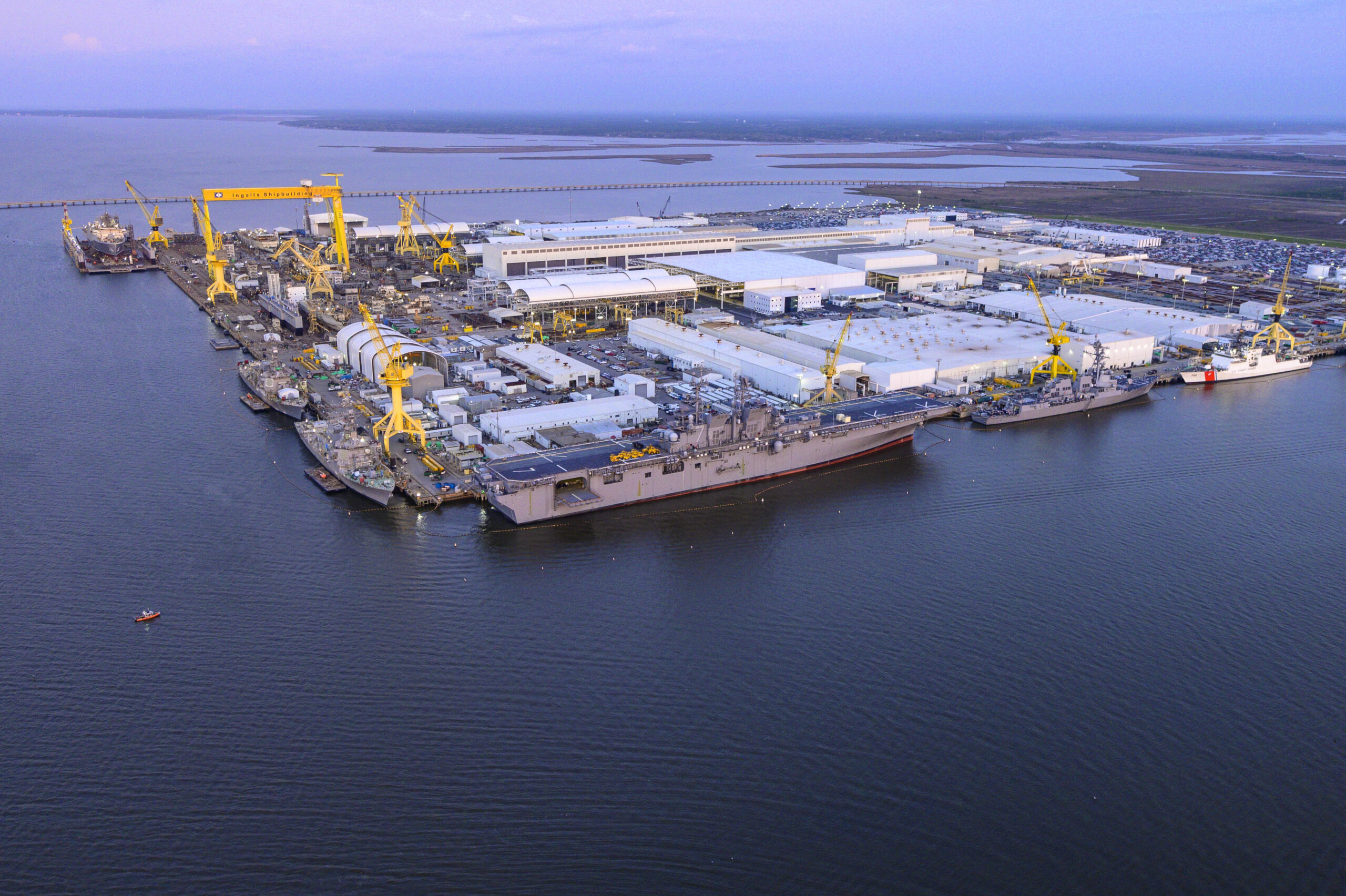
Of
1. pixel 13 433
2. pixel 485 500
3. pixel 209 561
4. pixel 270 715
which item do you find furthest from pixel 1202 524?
pixel 13 433

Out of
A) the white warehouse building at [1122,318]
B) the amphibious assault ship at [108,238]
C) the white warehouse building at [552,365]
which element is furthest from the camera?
the amphibious assault ship at [108,238]

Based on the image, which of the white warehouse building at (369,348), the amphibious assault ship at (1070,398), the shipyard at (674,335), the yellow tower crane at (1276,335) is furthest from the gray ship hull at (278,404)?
the yellow tower crane at (1276,335)

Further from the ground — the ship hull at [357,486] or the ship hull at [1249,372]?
the ship hull at [1249,372]

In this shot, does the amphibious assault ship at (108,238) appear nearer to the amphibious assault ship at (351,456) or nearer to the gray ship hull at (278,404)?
the gray ship hull at (278,404)

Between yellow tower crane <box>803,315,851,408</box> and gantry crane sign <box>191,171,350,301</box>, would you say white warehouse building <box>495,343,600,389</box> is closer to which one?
yellow tower crane <box>803,315,851,408</box>

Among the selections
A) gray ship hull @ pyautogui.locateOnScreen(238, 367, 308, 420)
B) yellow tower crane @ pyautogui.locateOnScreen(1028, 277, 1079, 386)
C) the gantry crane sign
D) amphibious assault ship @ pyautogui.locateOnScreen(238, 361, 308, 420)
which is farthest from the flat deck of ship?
the gantry crane sign

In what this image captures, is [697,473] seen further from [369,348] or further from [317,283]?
[317,283]

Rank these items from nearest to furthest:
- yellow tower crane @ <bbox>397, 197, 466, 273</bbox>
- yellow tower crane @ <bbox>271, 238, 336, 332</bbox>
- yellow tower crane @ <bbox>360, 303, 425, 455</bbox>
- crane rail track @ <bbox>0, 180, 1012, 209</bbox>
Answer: yellow tower crane @ <bbox>360, 303, 425, 455</bbox> → yellow tower crane @ <bbox>271, 238, 336, 332</bbox> → yellow tower crane @ <bbox>397, 197, 466, 273</bbox> → crane rail track @ <bbox>0, 180, 1012, 209</bbox>
